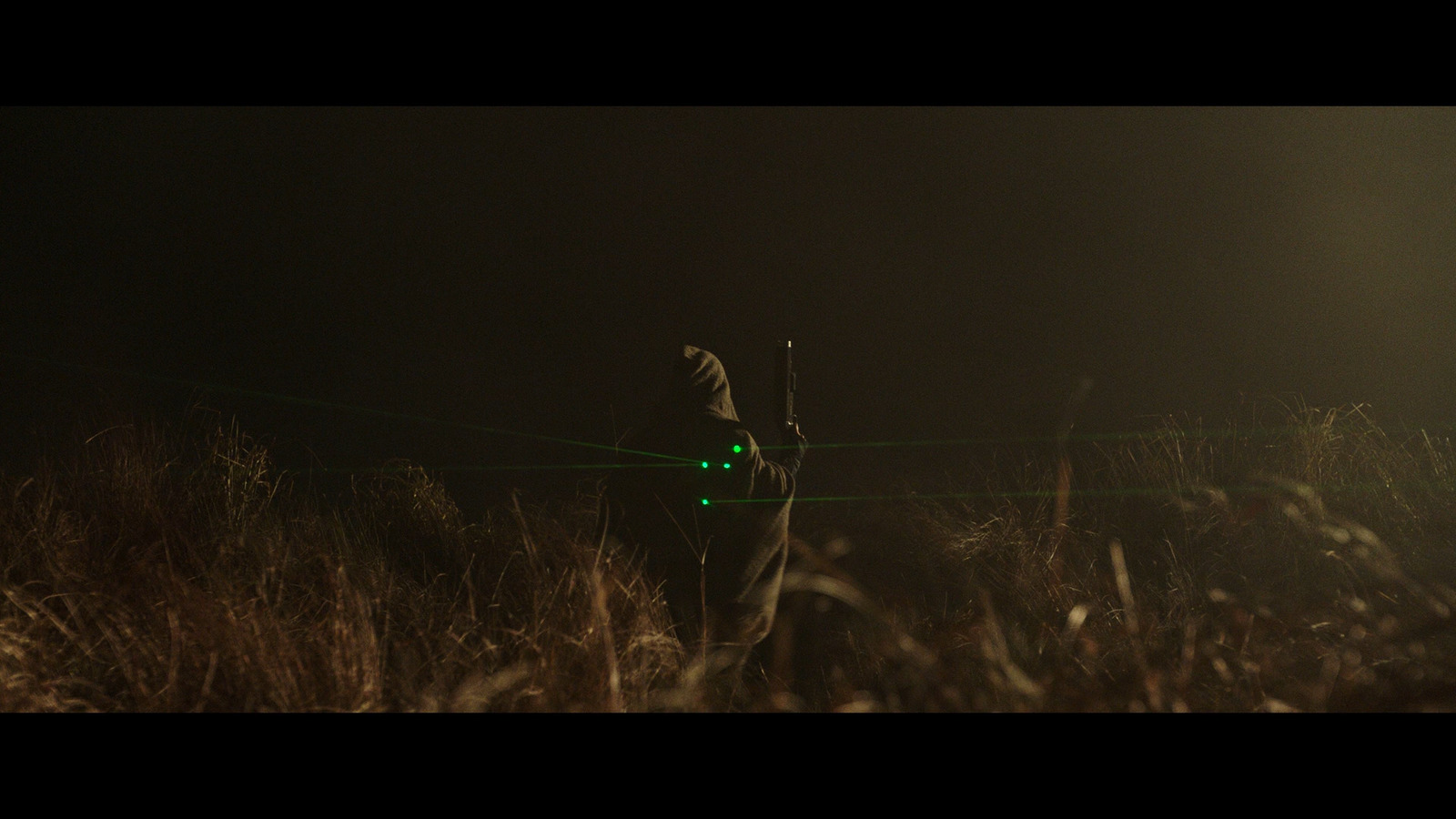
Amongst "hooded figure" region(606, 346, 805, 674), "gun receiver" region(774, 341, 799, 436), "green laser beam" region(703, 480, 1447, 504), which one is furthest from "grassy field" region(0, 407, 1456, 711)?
"gun receiver" region(774, 341, 799, 436)

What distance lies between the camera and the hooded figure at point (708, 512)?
103 inches

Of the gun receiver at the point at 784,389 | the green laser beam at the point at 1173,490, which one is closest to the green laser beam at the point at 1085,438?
the green laser beam at the point at 1173,490

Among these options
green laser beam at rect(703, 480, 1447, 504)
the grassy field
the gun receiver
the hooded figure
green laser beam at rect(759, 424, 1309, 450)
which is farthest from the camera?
green laser beam at rect(759, 424, 1309, 450)

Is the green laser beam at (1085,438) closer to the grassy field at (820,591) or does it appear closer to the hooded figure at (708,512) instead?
the grassy field at (820,591)

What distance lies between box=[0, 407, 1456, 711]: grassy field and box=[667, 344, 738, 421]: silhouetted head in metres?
0.57

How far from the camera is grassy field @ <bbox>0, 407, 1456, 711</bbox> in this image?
2.06 metres

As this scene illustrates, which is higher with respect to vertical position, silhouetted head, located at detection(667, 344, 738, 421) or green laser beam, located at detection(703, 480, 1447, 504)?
silhouetted head, located at detection(667, 344, 738, 421)

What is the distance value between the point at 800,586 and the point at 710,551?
0.49 meters

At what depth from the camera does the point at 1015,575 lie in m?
3.58

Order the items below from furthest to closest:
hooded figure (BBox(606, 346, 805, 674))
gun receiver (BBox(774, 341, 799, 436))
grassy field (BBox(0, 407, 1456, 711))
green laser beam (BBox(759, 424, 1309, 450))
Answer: green laser beam (BBox(759, 424, 1309, 450)), gun receiver (BBox(774, 341, 799, 436)), hooded figure (BBox(606, 346, 805, 674)), grassy field (BBox(0, 407, 1456, 711))

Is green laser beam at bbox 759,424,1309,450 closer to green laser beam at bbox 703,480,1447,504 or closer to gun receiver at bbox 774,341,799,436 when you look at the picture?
green laser beam at bbox 703,480,1447,504

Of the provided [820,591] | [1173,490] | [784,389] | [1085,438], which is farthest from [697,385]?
[1085,438]

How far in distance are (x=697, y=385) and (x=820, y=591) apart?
1049 mm

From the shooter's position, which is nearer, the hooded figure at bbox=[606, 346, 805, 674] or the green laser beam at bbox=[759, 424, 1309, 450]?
the hooded figure at bbox=[606, 346, 805, 674]
